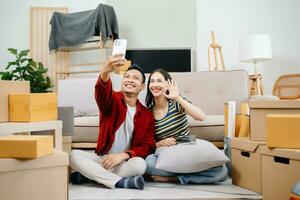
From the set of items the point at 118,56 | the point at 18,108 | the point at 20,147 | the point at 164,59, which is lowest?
the point at 20,147

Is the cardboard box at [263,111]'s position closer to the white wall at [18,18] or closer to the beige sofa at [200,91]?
the beige sofa at [200,91]

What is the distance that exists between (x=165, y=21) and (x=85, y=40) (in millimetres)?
993

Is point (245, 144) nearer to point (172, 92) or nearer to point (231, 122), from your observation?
point (231, 122)

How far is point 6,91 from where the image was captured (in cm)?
147

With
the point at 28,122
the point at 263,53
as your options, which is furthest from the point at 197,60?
the point at 28,122

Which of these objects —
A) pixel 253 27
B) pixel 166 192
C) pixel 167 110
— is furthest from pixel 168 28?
pixel 166 192

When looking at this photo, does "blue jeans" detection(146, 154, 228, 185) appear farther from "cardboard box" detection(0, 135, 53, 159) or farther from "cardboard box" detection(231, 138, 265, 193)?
"cardboard box" detection(0, 135, 53, 159)

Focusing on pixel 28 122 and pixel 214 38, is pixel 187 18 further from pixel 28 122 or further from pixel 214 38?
pixel 28 122

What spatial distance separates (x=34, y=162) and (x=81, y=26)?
298 centimetres

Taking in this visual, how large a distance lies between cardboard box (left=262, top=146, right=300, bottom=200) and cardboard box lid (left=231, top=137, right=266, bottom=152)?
0.06 metres

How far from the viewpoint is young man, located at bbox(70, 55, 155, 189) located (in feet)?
5.36

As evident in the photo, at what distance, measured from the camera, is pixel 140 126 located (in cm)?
181

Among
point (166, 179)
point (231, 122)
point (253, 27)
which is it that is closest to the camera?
point (166, 179)

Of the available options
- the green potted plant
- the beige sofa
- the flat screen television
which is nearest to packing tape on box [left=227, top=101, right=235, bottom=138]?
the beige sofa
